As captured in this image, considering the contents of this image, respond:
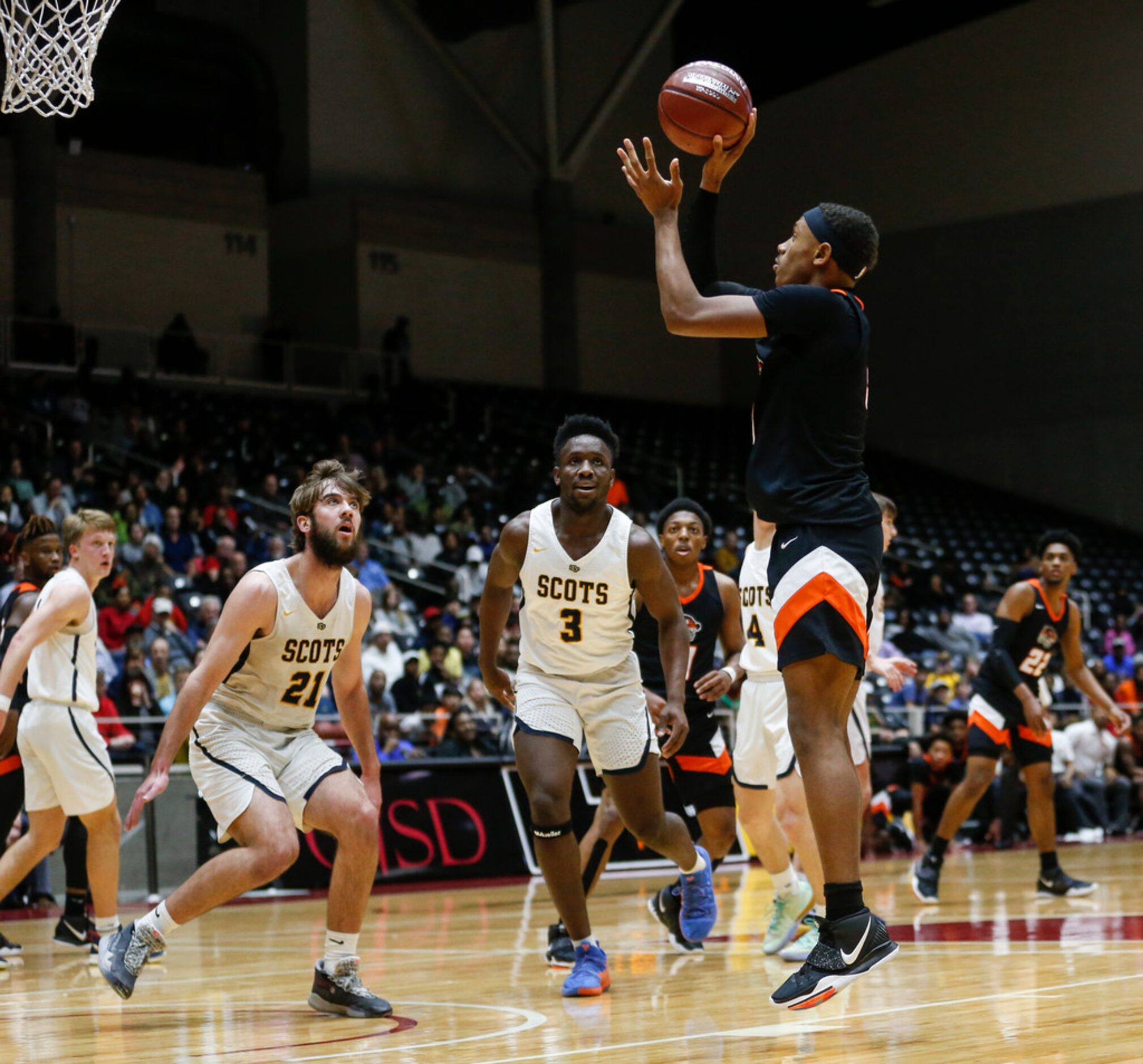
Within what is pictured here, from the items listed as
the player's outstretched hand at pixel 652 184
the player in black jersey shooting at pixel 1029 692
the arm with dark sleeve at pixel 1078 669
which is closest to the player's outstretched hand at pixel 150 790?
the player's outstretched hand at pixel 652 184

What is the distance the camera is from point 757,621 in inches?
299

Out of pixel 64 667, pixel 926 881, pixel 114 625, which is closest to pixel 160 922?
pixel 64 667

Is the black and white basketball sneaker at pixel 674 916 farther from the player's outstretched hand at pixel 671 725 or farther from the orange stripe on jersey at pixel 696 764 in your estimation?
the player's outstretched hand at pixel 671 725

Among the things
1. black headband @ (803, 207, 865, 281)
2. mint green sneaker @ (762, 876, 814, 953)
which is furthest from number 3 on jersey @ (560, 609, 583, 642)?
black headband @ (803, 207, 865, 281)

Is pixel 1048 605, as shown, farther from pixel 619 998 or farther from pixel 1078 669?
pixel 619 998

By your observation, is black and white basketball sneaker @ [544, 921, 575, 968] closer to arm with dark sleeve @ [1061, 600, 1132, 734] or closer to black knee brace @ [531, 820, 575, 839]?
black knee brace @ [531, 820, 575, 839]

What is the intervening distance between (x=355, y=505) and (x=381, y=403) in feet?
62.6

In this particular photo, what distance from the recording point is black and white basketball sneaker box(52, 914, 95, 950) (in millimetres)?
8281

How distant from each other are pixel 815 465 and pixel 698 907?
2.78 meters

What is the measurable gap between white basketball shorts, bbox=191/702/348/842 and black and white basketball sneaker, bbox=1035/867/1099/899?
5184 millimetres

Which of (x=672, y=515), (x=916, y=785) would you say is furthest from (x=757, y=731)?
(x=916, y=785)

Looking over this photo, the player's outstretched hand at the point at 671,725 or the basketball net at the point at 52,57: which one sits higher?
the basketball net at the point at 52,57

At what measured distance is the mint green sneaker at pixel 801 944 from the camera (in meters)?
6.71

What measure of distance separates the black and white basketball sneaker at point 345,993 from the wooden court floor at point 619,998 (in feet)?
0.23
